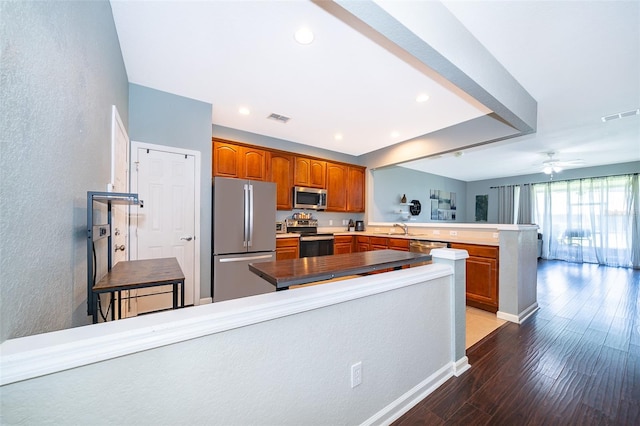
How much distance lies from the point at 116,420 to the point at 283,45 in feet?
8.22

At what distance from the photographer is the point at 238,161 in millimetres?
3994

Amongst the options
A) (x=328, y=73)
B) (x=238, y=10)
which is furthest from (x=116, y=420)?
(x=328, y=73)

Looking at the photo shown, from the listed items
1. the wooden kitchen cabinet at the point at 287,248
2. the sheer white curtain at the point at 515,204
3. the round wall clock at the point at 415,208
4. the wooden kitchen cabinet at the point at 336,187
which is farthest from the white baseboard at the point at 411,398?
the sheer white curtain at the point at 515,204

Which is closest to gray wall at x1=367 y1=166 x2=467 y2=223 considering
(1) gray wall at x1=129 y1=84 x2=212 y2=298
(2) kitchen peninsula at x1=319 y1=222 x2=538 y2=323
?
(2) kitchen peninsula at x1=319 y1=222 x2=538 y2=323

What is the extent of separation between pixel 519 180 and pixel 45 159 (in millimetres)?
10044

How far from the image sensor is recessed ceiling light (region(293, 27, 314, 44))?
6.34ft

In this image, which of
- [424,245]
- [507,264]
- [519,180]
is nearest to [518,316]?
[507,264]

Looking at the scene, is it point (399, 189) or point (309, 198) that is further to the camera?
point (399, 189)

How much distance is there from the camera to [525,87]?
2697mm

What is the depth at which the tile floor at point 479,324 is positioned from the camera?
8.29ft

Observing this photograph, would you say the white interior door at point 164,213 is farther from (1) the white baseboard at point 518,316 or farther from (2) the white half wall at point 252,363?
(1) the white baseboard at point 518,316

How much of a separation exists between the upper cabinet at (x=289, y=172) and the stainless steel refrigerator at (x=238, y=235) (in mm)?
612

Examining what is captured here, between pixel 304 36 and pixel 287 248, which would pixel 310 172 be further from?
pixel 304 36

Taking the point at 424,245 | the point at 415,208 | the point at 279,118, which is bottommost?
the point at 424,245
